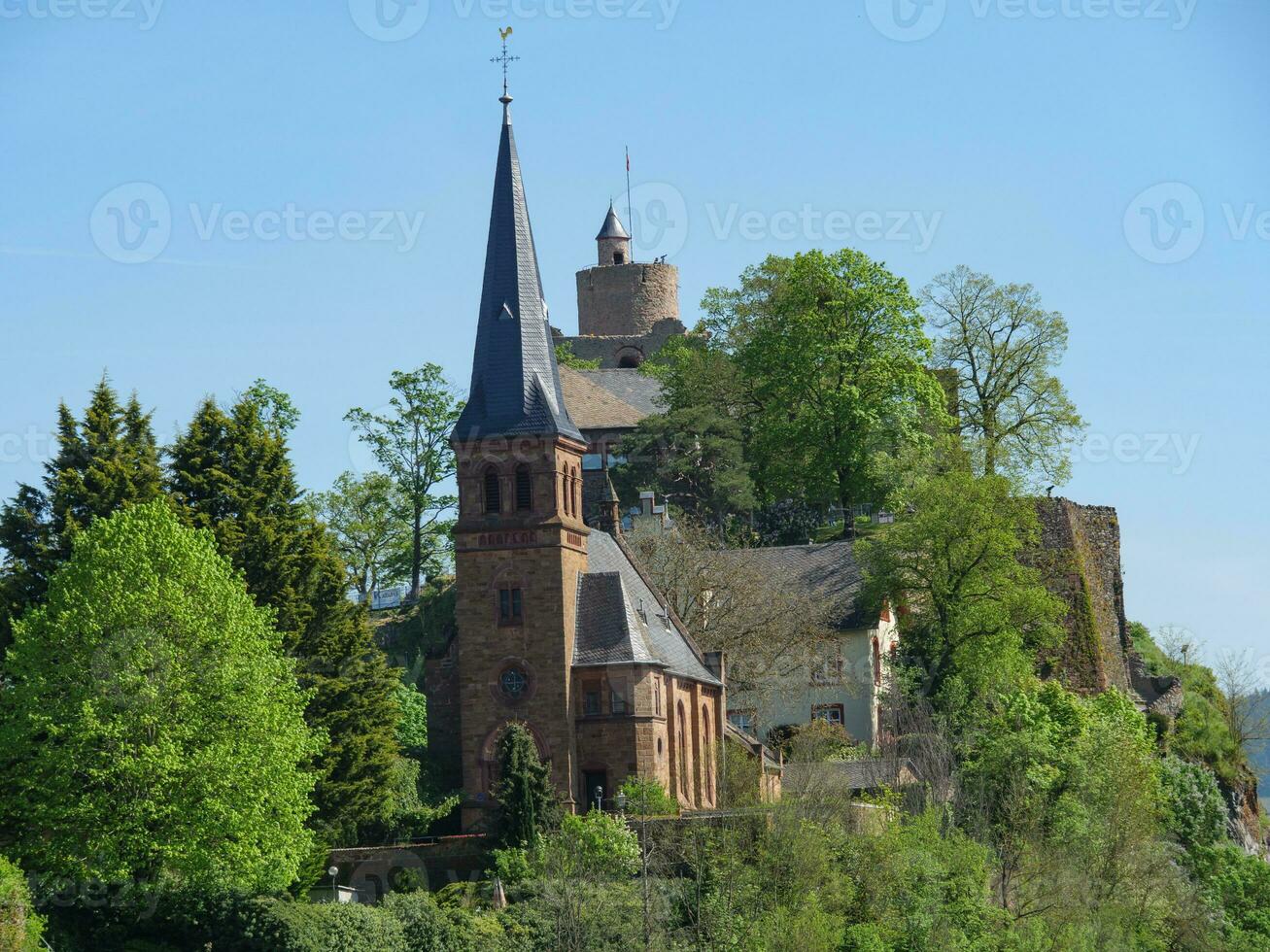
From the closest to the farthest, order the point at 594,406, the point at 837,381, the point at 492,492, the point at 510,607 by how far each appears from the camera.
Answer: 1. the point at 510,607
2. the point at 492,492
3. the point at 837,381
4. the point at 594,406

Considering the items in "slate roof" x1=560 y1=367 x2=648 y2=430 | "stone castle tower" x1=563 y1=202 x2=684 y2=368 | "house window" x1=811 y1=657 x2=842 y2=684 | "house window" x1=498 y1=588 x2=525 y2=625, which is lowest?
"house window" x1=811 y1=657 x2=842 y2=684

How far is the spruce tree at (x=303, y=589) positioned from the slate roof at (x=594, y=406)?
42395 mm

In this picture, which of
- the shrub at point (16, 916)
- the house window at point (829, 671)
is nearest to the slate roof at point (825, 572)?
the house window at point (829, 671)

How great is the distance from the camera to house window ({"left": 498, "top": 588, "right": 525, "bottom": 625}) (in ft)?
210

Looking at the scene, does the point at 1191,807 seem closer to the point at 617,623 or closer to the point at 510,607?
the point at 617,623

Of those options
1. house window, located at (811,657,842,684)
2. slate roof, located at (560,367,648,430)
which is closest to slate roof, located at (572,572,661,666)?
house window, located at (811,657,842,684)

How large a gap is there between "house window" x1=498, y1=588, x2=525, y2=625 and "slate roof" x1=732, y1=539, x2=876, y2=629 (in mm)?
17010

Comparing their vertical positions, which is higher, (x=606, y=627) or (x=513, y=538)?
(x=513, y=538)

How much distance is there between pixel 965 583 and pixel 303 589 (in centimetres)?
2574

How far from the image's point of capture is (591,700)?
210 ft

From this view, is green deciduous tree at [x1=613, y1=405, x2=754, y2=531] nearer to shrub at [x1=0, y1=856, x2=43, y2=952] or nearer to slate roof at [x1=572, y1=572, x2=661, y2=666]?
slate roof at [x1=572, y1=572, x2=661, y2=666]

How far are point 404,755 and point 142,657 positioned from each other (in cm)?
1921

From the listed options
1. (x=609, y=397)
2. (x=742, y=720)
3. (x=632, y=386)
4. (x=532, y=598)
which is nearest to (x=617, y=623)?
(x=532, y=598)

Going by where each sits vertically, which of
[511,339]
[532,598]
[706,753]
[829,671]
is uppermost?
[511,339]
